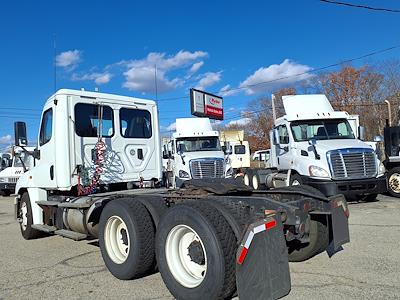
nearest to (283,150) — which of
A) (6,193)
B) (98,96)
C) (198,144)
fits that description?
(198,144)

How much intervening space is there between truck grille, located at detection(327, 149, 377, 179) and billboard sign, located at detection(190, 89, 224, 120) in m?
26.7

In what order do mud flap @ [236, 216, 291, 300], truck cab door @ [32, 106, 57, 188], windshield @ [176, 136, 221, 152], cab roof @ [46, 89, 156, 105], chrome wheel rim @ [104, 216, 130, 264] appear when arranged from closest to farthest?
mud flap @ [236, 216, 291, 300], chrome wheel rim @ [104, 216, 130, 264], cab roof @ [46, 89, 156, 105], truck cab door @ [32, 106, 57, 188], windshield @ [176, 136, 221, 152]

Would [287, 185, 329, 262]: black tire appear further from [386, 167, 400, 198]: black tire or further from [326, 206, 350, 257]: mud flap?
[386, 167, 400, 198]: black tire

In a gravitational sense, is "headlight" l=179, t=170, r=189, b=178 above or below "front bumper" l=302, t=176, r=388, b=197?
above

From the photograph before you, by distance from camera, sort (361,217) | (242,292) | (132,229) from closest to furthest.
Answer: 1. (242,292)
2. (132,229)
3. (361,217)

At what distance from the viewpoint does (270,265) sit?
4.02 metres

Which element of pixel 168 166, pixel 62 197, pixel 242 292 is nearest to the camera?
pixel 242 292

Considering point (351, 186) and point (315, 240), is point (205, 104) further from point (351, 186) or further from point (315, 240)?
point (315, 240)

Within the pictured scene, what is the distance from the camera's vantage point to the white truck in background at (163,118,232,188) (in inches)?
655

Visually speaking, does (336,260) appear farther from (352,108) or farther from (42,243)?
(352,108)

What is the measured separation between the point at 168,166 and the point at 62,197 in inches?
397

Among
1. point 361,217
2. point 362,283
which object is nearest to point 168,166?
point 361,217

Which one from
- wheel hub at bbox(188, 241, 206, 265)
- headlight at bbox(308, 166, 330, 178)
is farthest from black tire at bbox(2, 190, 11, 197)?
wheel hub at bbox(188, 241, 206, 265)

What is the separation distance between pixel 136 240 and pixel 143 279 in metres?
Answer: 0.63
